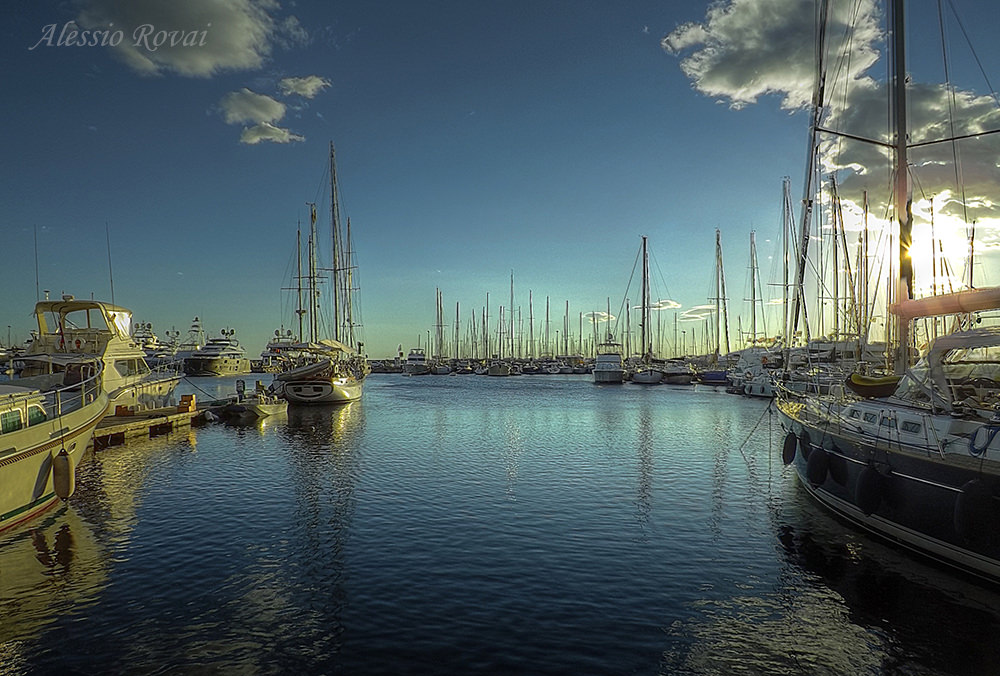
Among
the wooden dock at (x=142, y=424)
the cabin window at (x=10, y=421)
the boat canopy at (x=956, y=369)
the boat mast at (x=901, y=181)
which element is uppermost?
the boat mast at (x=901, y=181)

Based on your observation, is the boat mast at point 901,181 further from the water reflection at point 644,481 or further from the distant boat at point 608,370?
the distant boat at point 608,370

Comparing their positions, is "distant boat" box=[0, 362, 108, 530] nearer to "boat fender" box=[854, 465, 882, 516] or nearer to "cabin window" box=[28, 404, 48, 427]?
"cabin window" box=[28, 404, 48, 427]

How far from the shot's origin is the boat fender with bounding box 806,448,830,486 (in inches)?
723

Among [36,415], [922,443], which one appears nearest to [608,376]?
[922,443]

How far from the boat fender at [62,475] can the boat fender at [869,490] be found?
978 inches

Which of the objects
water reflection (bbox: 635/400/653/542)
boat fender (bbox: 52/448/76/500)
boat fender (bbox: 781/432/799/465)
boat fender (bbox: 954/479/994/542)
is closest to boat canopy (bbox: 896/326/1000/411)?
boat fender (bbox: 954/479/994/542)

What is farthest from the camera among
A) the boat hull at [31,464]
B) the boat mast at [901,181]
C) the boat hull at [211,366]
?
the boat hull at [211,366]

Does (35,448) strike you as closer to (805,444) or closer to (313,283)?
(805,444)

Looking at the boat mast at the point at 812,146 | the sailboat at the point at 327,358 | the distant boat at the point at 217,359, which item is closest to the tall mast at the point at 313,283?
the sailboat at the point at 327,358

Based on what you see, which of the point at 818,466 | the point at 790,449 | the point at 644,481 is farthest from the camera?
the point at 644,481

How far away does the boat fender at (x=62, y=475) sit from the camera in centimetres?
1842

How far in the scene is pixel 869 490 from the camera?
609 inches

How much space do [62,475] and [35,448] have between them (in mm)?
1383

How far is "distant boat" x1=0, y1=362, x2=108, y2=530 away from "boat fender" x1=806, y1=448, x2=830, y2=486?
986 inches
